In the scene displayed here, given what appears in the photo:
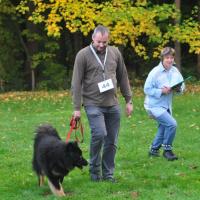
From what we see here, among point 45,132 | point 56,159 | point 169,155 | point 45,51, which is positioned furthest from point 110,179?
point 45,51

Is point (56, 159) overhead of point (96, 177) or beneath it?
overhead

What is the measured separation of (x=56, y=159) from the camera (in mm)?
7070

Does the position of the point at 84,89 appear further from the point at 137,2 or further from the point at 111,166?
the point at 137,2

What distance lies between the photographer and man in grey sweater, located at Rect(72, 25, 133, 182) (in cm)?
767

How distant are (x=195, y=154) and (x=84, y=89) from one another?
129 inches

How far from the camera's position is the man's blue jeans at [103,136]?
25.3 ft

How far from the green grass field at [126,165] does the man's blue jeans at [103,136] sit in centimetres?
27

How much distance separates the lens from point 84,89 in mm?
7844

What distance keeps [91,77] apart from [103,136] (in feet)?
2.78

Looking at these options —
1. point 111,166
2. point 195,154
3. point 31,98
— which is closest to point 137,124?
point 195,154

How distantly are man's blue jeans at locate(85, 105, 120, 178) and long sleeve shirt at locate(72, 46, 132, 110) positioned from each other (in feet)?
0.42

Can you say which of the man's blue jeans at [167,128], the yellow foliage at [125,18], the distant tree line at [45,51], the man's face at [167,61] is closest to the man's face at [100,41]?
the man's face at [167,61]

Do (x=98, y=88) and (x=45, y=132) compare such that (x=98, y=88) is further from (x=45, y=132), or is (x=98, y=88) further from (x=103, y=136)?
(x=45, y=132)

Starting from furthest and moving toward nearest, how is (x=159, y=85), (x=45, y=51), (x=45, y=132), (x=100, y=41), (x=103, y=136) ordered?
1. (x=45, y=51)
2. (x=159, y=85)
3. (x=45, y=132)
4. (x=103, y=136)
5. (x=100, y=41)
